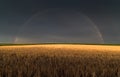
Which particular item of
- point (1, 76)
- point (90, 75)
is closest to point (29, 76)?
point (1, 76)

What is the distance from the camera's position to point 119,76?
242 inches

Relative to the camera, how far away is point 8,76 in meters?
5.71

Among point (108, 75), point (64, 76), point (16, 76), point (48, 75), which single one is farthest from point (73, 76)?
point (16, 76)

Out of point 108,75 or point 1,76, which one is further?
point 108,75

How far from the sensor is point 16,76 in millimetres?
5805

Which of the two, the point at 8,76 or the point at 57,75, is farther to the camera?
the point at 57,75

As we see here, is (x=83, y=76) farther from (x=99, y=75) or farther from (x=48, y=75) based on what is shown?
(x=48, y=75)

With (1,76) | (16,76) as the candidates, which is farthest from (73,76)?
(1,76)

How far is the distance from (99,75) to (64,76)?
3.62 ft

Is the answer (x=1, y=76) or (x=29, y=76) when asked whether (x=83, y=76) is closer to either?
(x=29, y=76)

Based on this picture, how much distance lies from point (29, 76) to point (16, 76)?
0.37 m

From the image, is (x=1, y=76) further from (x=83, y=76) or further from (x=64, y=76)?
(x=83, y=76)

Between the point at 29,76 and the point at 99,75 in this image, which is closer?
the point at 29,76

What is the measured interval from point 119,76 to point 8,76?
3.27 metres
